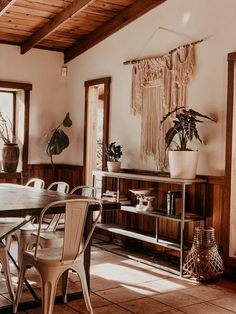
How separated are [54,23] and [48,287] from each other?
3.93 m

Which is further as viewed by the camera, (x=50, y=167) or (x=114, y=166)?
(x=50, y=167)

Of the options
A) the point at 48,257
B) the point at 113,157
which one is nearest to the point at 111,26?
the point at 113,157

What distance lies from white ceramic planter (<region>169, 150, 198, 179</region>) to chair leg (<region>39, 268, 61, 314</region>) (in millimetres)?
2051

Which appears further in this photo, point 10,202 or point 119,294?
point 119,294

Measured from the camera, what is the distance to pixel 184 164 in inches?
195

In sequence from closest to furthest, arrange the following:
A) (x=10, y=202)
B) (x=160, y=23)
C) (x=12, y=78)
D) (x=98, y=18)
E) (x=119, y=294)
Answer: (x=10, y=202)
(x=119, y=294)
(x=160, y=23)
(x=98, y=18)
(x=12, y=78)

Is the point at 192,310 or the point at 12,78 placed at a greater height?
the point at 12,78

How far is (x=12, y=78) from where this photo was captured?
23.1 feet

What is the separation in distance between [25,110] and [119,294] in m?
3.82

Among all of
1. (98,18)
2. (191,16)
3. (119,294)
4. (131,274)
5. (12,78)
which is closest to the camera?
(119,294)

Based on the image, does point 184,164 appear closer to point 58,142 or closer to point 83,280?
point 83,280

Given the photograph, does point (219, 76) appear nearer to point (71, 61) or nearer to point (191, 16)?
point (191, 16)

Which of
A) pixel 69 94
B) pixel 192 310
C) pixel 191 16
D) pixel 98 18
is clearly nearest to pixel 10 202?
pixel 192 310

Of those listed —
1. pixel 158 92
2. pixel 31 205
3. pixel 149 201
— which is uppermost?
pixel 158 92
